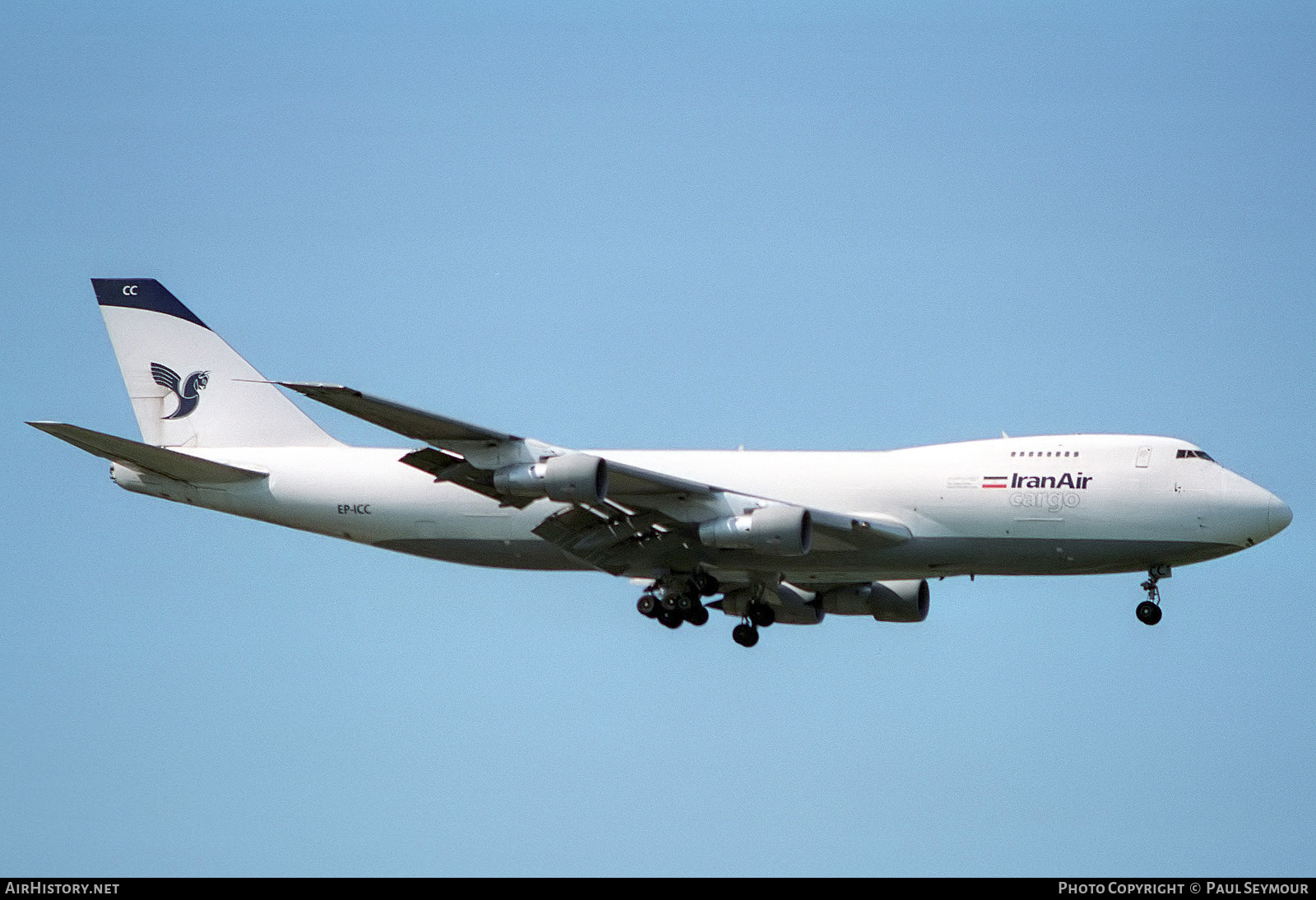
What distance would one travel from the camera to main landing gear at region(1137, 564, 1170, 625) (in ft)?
128

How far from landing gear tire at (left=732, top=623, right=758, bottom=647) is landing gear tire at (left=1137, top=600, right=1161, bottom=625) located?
9.92 meters

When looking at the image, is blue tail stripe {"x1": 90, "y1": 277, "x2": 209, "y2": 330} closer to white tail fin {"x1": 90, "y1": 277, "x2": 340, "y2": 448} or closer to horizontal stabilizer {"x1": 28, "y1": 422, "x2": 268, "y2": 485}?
white tail fin {"x1": 90, "y1": 277, "x2": 340, "y2": 448}

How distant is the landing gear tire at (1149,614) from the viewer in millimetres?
39062

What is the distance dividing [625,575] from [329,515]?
7915mm

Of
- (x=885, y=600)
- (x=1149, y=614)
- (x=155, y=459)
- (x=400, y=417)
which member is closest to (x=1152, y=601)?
(x=1149, y=614)

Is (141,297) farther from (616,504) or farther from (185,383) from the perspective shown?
(616,504)

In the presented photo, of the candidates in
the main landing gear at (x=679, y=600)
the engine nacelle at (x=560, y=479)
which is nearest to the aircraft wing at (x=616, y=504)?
the engine nacelle at (x=560, y=479)

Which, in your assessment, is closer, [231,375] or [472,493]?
[472,493]

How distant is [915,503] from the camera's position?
39562 mm

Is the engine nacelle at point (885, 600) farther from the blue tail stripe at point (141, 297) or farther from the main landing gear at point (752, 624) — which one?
the blue tail stripe at point (141, 297)

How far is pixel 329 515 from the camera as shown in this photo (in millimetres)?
43031

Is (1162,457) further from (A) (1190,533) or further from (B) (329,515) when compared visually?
(B) (329,515)
